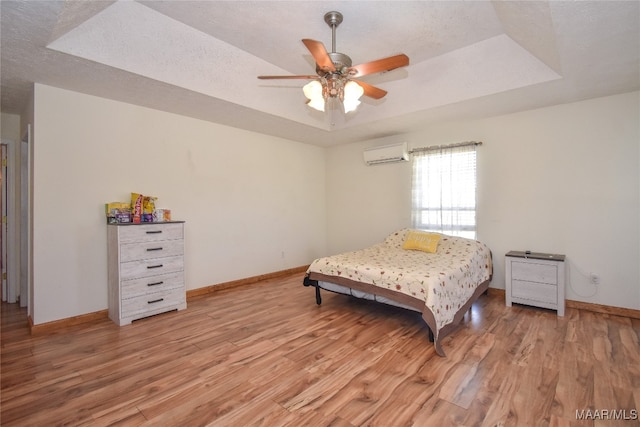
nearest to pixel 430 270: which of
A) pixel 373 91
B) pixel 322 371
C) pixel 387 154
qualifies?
pixel 322 371

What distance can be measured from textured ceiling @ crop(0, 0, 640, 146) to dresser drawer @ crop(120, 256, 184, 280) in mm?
1794

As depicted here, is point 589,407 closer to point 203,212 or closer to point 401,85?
point 401,85

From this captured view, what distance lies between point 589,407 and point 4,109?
6066mm

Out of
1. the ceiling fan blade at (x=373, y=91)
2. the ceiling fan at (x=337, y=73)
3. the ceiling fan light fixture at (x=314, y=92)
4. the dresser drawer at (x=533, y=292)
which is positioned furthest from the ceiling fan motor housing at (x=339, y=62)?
the dresser drawer at (x=533, y=292)

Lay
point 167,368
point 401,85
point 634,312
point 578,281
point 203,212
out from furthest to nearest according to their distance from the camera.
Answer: point 203,212, point 401,85, point 578,281, point 634,312, point 167,368

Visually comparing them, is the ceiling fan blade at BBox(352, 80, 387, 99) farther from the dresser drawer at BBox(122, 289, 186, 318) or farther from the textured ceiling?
the dresser drawer at BBox(122, 289, 186, 318)

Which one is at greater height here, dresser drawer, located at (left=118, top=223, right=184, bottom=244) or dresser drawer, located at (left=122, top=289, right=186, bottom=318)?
dresser drawer, located at (left=118, top=223, right=184, bottom=244)

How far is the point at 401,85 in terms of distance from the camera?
3707 millimetres

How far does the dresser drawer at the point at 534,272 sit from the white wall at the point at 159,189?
3347mm

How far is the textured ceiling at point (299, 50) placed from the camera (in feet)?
6.81

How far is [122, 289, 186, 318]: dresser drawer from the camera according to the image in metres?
3.02

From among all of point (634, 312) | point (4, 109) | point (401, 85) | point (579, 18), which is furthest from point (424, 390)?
point (4, 109)

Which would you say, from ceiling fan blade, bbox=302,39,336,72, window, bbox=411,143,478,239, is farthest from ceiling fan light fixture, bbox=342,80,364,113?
window, bbox=411,143,478,239

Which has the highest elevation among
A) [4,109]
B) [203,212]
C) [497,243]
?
[4,109]
